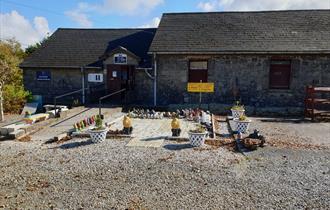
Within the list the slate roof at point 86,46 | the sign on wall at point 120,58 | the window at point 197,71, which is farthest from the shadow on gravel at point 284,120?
the sign on wall at point 120,58

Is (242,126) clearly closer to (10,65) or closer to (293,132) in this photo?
(293,132)

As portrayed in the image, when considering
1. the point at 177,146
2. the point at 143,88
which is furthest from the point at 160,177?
the point at 143,88

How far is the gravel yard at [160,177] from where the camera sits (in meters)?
5.68

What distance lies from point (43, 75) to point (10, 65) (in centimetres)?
194

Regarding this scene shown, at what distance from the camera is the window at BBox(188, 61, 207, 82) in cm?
1659

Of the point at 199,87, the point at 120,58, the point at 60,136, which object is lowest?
the point at 60,136

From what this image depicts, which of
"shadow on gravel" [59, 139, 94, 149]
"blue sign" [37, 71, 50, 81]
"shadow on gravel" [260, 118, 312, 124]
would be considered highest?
"blue sign" [37, 71, 50, 81]

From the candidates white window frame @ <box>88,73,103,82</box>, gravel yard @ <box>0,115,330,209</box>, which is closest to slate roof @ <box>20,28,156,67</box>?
white window frame @ <box>88,73,103,82</box>

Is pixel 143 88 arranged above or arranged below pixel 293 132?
above

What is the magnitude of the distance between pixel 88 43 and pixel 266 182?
16.5m

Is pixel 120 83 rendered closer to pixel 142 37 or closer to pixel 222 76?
pixel 142 37

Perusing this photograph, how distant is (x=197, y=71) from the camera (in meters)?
16.6

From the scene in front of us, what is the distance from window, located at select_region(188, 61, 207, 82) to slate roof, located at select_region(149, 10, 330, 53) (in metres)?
0.76

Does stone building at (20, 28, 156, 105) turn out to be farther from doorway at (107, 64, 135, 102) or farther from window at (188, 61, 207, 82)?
window at (188, 61, 207, 82)
